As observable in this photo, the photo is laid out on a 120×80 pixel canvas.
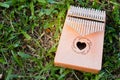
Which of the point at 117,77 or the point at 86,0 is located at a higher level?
the point at 86,0

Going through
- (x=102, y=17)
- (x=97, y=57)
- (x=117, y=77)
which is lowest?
(x=117, y=77)

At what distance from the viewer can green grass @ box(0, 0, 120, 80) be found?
2.31 metres

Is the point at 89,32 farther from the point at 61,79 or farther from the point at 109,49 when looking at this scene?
the point at 61,79

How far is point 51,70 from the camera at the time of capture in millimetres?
2303

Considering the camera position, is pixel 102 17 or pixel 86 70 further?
pixel 102 17

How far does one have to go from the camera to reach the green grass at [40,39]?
91.0 inches

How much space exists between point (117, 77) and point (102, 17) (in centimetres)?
44

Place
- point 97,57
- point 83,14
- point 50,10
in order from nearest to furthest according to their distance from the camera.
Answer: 1. point 97,57
2. point 83,14
3. point 50,10

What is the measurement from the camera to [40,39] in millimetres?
2469

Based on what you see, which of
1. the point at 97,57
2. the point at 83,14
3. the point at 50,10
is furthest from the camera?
the point at 50,10

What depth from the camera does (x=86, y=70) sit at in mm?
2236

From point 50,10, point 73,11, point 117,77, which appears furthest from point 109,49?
point 50,10

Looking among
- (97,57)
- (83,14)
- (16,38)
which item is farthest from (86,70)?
(16,38)

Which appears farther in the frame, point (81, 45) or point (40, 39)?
point (40, 39)
